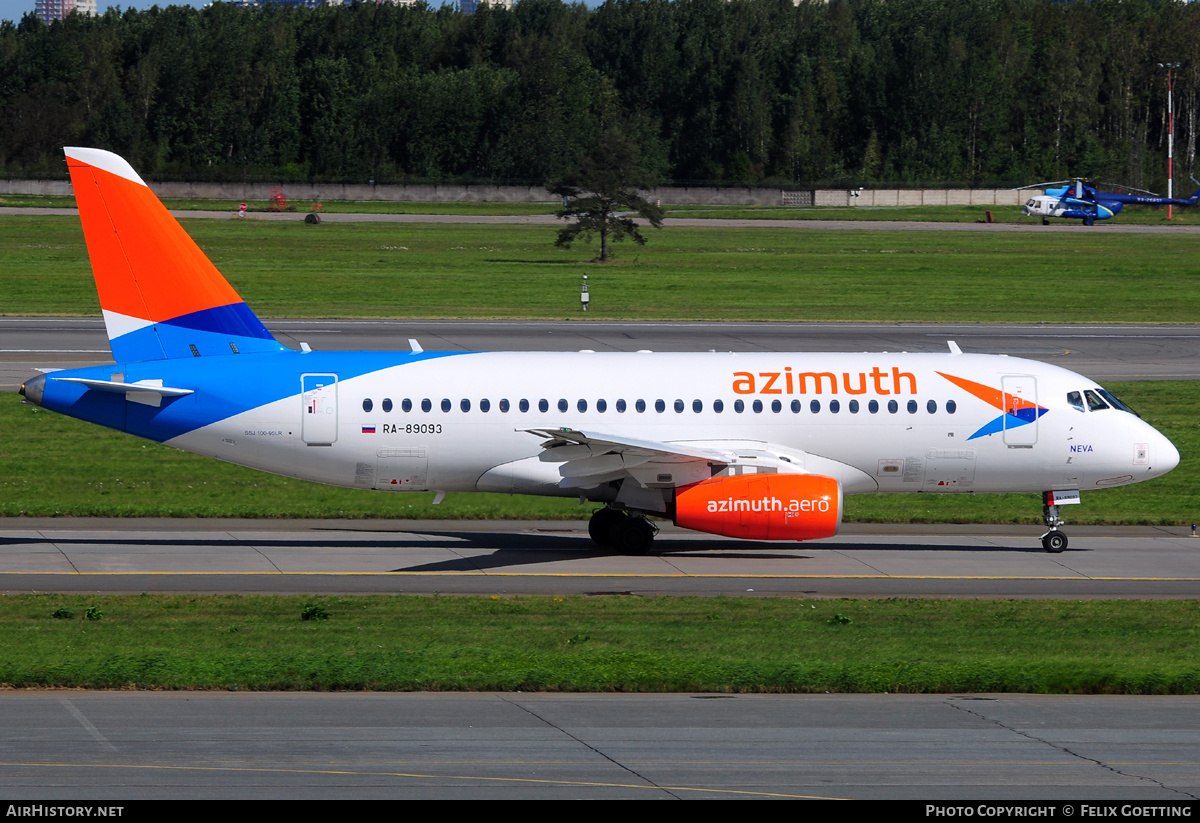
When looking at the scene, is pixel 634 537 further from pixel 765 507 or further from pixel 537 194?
pixel 537 194

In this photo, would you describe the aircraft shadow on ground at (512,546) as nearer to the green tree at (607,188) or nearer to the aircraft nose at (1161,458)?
the aircraft nose at (1161,458)

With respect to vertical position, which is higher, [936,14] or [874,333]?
[936,14]

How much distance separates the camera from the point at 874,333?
190 feet

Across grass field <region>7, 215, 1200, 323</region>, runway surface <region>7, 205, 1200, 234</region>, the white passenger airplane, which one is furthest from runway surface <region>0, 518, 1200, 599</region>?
runway surface <region>7, 205, 1200, 234</region>

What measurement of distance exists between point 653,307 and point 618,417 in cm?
4025

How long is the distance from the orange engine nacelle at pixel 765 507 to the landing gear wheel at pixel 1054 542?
4956 mm

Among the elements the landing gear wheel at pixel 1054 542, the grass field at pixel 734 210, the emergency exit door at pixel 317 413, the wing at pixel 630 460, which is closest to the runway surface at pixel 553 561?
the landing gear wheel at pixel 1054 542

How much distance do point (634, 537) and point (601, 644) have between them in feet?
25.8

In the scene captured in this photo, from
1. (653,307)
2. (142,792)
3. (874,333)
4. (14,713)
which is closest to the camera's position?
(142,792)

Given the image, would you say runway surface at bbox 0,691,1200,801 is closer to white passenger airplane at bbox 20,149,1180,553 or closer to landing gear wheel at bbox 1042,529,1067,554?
white passenger airplane at bbox 20,149,1180,553

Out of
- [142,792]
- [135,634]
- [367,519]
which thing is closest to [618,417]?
[367,519]

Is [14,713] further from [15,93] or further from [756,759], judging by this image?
[15,93]

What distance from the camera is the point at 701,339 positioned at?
55094mm

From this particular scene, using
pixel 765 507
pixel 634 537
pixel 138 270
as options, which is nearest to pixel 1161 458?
pixel 765 507
